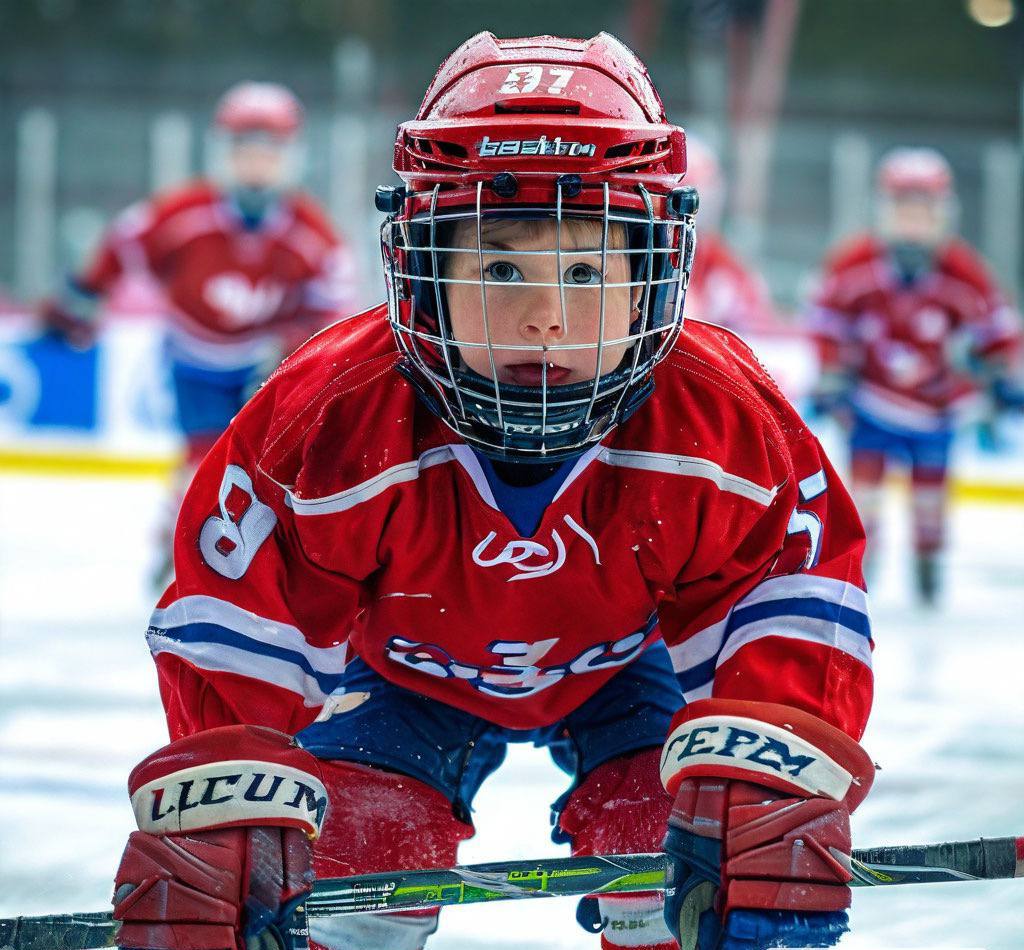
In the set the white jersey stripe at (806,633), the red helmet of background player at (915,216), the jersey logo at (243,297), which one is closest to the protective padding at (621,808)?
the white jersey stripe at (806,633)

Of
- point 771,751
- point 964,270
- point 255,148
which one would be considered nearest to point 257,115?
point 255,148

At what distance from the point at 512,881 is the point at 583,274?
518mm

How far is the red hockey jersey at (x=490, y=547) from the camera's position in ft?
4.36

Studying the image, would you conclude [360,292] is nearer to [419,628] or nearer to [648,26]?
[648,26]

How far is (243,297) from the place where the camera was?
15.5ft

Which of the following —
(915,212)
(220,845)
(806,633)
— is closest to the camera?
(220,845)

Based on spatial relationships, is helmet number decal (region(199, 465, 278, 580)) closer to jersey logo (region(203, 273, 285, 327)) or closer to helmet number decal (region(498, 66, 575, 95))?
helmet number decal (region(498, 66, 575, 95))

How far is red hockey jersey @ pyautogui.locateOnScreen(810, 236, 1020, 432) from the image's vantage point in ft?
15.8

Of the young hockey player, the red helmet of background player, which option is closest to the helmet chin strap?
the red helmet of background player

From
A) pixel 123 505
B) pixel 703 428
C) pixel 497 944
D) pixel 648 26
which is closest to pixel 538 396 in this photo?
pixel 703 428

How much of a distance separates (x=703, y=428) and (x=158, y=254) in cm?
371

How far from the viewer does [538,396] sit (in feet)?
4.17

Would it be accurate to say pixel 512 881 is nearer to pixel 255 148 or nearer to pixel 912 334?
pixel 255 148

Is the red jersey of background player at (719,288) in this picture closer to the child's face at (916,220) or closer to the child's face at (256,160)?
the child's face at (916,220)
